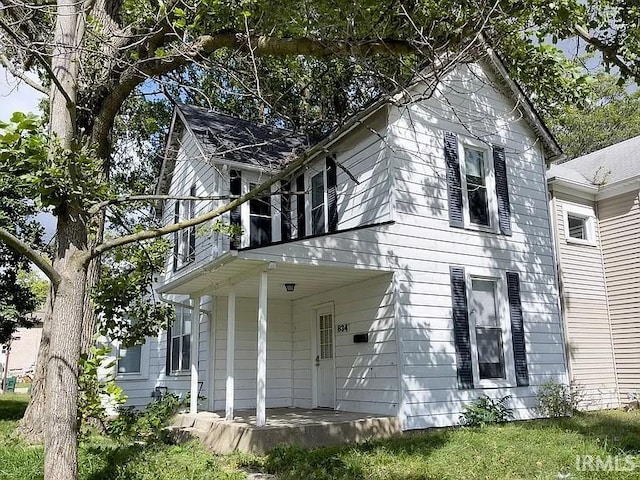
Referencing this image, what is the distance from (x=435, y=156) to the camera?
10555 millimetres

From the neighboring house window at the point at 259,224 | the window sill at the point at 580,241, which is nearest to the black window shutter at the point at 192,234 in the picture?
the neighboring house window at the point at 259,224

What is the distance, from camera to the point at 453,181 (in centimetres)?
1067

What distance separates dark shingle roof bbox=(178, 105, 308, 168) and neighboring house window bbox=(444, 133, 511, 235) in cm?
372

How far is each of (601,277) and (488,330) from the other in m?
5.11

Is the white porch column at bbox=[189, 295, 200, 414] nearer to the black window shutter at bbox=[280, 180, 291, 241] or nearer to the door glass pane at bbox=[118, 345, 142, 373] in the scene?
the black window shutter at bbox=[280, 180, 291, 241]

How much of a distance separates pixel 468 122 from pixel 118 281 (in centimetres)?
771

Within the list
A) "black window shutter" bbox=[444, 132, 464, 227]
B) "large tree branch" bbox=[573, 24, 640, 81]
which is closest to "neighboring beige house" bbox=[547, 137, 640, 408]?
"black window shutter" bbox=[444, 132, 464, 227]

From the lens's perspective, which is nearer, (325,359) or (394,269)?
(394,269)

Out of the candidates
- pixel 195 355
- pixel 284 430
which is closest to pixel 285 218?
pixel 195 355

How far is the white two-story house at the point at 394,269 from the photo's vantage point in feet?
30.1

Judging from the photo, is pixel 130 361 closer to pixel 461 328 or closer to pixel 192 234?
pixel 192 234

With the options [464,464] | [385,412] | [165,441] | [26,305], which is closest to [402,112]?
[385,412]

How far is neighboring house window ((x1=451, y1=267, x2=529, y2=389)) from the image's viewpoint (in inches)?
389

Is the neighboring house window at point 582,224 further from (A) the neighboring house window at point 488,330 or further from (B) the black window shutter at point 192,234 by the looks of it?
(B) the black window shutter at point 192,234
